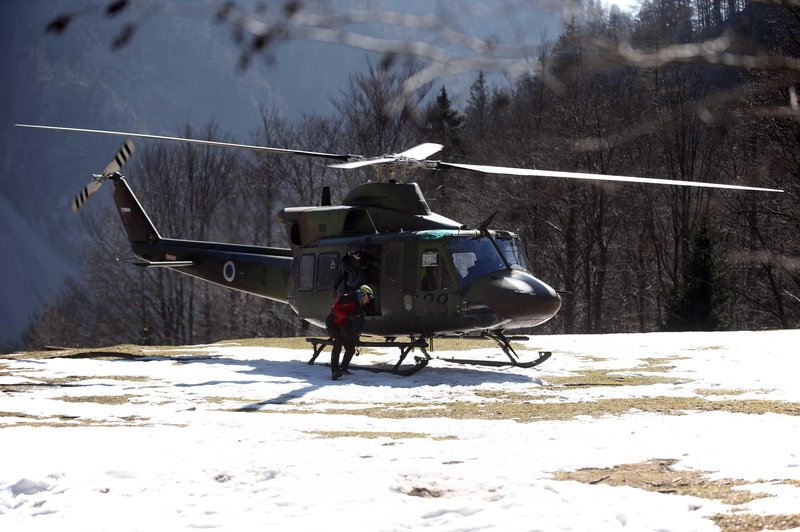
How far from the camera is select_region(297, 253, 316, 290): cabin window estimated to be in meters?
17.3

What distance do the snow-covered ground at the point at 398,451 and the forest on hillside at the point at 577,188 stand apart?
2.08 metres

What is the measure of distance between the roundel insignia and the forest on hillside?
3.98 m

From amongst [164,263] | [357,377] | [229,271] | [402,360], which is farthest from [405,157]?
[164,263]

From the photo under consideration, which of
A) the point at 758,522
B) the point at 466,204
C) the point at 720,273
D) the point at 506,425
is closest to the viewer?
the point at 758,522

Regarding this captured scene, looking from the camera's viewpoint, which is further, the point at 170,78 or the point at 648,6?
the point at 170,78

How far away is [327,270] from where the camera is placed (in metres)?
17.0

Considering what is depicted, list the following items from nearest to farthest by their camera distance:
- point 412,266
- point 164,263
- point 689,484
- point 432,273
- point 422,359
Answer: point 689,484 → point 432,273 → point 412,266 → point 422,359 → point 164,263

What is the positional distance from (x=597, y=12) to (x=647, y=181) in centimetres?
814

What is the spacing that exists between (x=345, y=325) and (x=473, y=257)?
7.44 ft

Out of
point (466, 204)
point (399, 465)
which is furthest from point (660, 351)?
point (466, 204)

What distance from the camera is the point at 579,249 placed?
128ft

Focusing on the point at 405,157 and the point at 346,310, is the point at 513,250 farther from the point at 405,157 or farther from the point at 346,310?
the point at 346,310

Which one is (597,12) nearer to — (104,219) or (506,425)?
(506,425)

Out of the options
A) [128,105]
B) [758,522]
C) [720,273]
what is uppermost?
[128,105]
